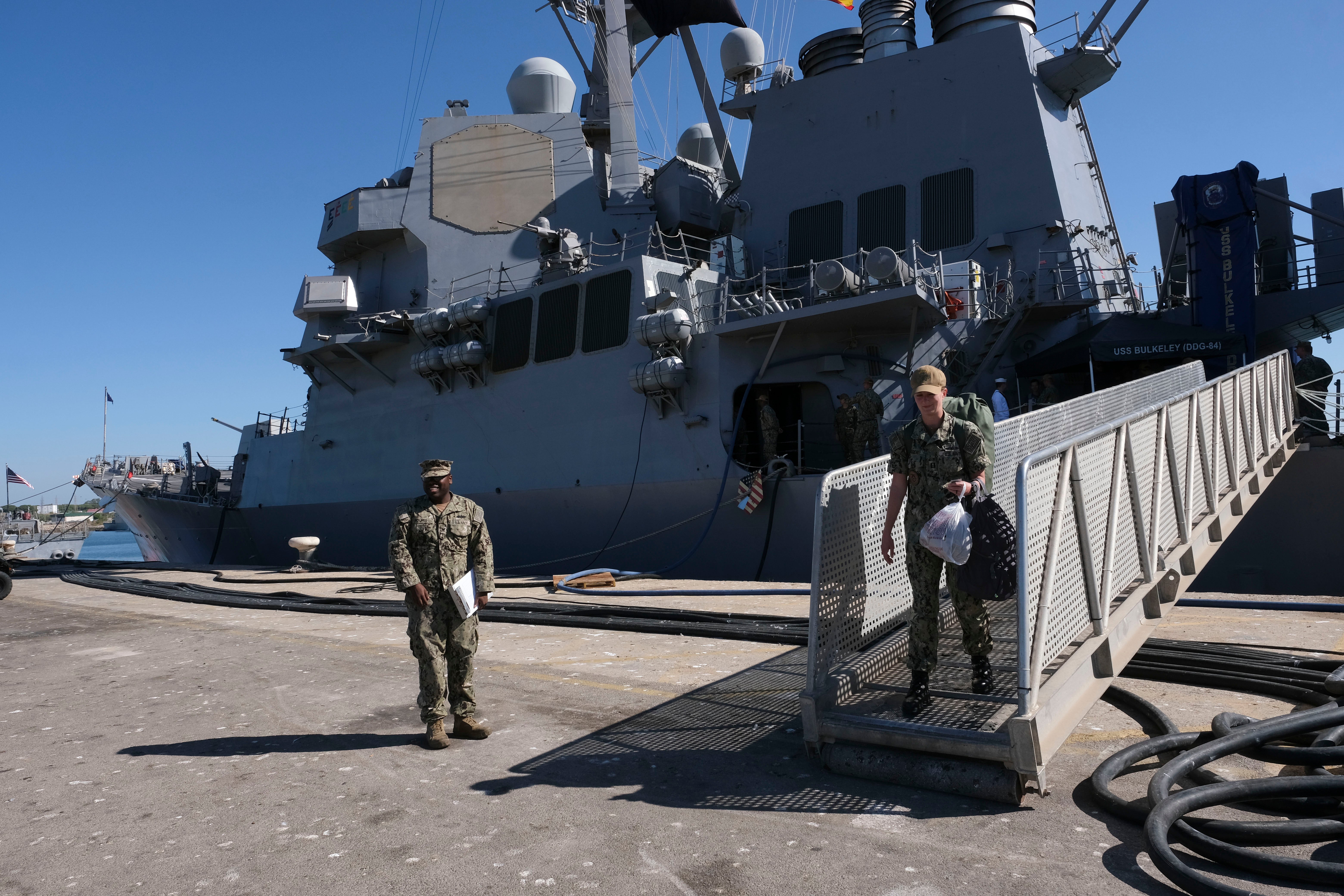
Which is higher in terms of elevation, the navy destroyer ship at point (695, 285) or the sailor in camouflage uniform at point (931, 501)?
the navy destroyer ship at point (695, 285)

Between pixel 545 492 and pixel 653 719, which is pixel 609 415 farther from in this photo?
pixel 653 719

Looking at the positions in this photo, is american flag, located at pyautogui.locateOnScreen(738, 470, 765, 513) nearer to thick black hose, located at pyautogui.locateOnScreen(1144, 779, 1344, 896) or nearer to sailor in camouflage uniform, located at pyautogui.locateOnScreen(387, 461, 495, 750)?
sailor in camouflage uniform, located at pyautogui.locateOnScreen(387, 461, 495, 750)

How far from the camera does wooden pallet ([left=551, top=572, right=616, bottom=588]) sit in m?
9.91

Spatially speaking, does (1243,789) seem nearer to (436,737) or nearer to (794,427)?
(436,737)

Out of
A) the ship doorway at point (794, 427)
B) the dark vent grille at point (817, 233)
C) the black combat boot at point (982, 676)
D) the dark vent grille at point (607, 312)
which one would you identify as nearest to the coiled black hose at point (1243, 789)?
the black combat boot at point (982, 676)

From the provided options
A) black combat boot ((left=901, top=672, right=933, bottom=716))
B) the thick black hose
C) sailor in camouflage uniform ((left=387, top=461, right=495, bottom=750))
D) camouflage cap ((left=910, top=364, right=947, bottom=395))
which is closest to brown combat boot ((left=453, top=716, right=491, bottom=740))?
sailor in camouflage uniform ((left=387, top=461, right=495, bottom=750))

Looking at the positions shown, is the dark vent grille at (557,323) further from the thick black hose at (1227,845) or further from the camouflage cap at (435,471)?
the thick black hose at (1227,845)

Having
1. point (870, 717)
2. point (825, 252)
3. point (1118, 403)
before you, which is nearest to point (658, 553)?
point (825, 252)

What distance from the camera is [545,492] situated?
1286 centimetres

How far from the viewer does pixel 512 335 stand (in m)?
13.8

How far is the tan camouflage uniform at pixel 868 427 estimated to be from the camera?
407 inches

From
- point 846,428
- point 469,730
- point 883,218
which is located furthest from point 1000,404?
point 469,730

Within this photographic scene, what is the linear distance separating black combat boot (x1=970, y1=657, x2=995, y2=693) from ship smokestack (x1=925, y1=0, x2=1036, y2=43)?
11.4 m

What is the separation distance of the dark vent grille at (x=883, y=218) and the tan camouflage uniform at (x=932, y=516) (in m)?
9.40
